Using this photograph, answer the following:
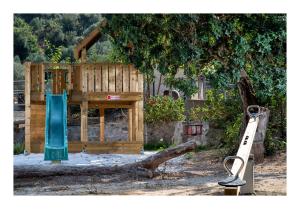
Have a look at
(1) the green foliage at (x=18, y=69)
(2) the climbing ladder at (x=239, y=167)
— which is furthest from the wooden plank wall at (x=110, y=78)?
(2) the climbing ladder at (x=239, y=167)

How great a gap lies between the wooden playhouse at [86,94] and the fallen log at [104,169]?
1278 millimetres

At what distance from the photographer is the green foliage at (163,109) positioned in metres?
9.39

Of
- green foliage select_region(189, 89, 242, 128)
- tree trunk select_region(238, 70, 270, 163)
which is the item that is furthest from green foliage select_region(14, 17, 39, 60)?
tree trunk select_region(238, 70, 270, 163)

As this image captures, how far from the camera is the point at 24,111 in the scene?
992 cm

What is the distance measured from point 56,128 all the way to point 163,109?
145 centimetres

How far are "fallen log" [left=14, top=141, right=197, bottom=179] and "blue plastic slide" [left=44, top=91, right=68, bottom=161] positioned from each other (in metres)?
0.94

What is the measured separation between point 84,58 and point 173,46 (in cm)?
225

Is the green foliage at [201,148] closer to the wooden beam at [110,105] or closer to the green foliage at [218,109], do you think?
the green foliage at [218,109]

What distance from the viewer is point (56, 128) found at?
9.71 meters

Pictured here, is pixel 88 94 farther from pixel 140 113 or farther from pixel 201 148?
pixel 201 148

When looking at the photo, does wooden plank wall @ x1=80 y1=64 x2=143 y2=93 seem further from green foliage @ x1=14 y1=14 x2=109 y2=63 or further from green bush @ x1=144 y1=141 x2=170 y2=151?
green bush @ x1=144 y1=141 x2=170 y2=151

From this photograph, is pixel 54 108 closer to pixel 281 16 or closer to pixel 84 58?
pixel 84 58
